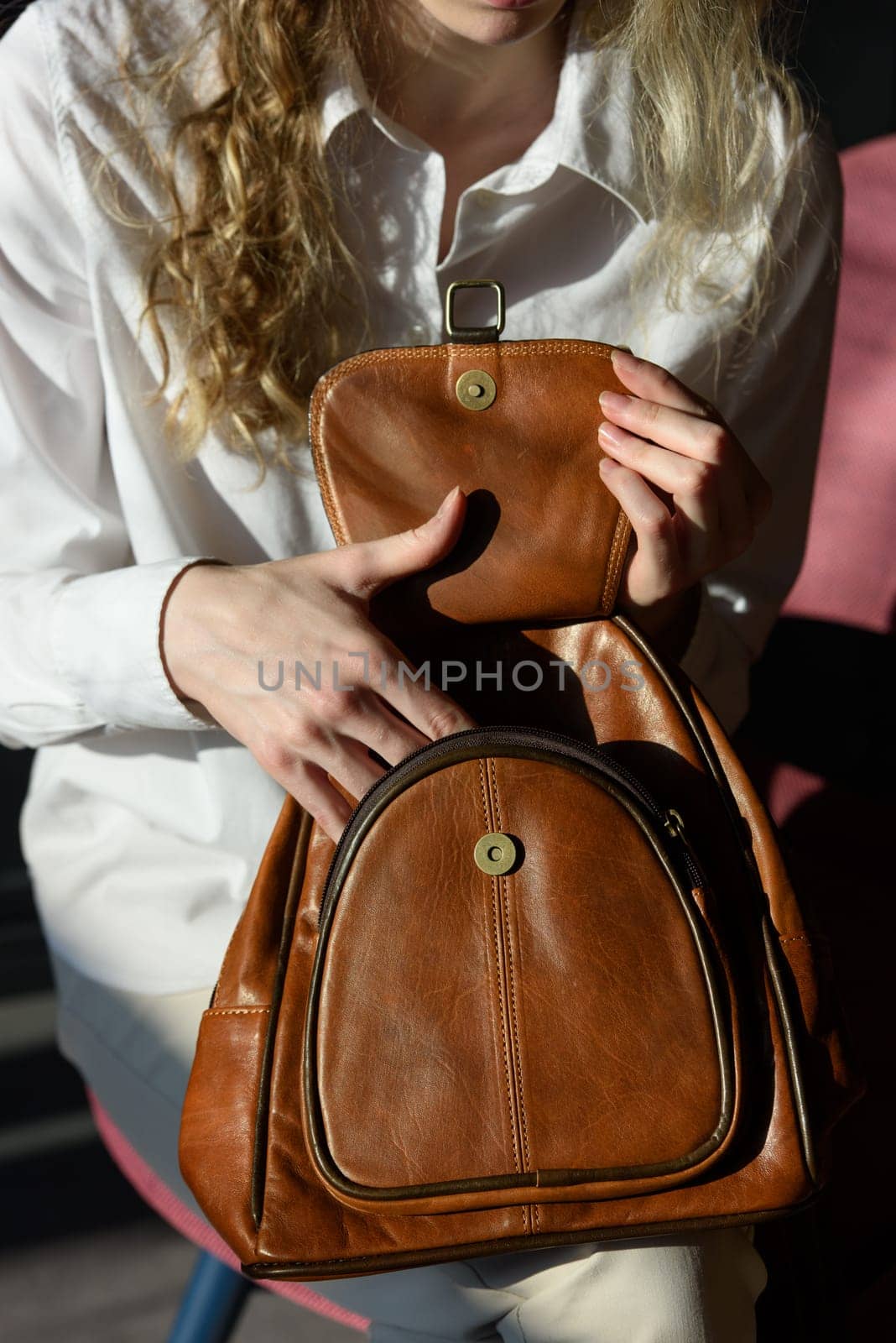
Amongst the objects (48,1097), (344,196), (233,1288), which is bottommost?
(48,1097)

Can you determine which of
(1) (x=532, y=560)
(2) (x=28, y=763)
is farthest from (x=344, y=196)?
(2) (x=28, y=763)

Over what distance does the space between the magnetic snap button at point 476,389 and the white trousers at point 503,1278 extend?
43cm

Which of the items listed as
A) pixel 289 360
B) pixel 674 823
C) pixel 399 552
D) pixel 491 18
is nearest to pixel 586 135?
pixel 491 18

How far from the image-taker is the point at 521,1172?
512 mm

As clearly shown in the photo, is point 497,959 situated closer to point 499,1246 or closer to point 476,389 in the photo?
point 499,1246

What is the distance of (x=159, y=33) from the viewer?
2.21ft

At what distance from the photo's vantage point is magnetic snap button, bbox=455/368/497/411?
555 mm

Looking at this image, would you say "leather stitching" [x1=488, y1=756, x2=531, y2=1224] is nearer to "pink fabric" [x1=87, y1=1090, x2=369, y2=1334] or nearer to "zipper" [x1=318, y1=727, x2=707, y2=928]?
"zipper" [x1=318, y1=727, x2=707, y2=928]

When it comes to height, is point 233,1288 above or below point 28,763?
above

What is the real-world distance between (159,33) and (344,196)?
0.46ft

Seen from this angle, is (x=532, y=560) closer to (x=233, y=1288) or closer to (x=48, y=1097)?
(x=233, y=1288)

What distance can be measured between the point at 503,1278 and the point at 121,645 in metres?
0.40

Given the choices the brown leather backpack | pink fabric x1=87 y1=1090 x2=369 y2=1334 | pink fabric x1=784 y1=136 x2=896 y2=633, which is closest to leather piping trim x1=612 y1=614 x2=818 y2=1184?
the brown leather backpack

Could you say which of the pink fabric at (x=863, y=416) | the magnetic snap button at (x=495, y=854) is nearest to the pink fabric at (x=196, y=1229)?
the magnetic snap button at (x=495, y=854)
